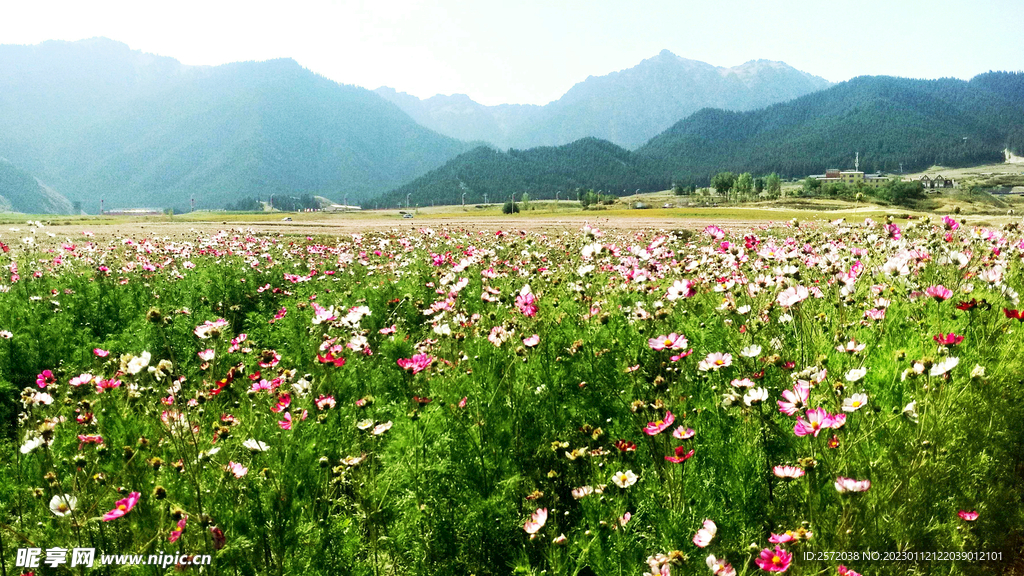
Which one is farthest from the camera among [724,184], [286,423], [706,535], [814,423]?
[724,184]

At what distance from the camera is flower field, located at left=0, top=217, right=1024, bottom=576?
2.24 m

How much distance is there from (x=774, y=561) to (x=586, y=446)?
1.32 m

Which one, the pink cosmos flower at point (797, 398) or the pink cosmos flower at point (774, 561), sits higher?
the pink cosmos flower at point (797, 398)

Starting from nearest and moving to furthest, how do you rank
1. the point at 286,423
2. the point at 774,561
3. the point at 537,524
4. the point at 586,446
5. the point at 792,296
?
1. the point at 774,561
2. the point at 537,524
3. the point at 286,423
4. the point at 792,296
5. the point at 586,446

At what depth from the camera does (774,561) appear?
5.95 feet

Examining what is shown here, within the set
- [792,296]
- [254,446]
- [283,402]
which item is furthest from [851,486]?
[283,402]

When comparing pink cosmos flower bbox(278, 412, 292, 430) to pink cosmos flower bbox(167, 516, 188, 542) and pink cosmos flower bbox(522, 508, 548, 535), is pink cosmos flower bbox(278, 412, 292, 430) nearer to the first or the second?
pink cosmos flower bbox(167, 516, 188, 542)

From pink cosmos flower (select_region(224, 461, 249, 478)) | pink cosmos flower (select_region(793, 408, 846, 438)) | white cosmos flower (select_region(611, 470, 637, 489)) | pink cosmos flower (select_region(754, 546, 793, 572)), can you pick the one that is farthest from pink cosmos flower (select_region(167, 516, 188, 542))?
pink cosmos flower (select_region(793, 408, 846, 438))

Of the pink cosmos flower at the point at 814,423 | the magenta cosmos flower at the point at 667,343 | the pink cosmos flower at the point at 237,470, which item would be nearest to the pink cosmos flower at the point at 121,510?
the pink cosmos flower at the point at 237,470

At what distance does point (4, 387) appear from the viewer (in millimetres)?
4223

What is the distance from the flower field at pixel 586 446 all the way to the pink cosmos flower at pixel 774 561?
0.08 ft

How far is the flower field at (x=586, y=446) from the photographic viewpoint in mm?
2242

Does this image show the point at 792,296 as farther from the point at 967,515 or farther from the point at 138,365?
the point at 138,365

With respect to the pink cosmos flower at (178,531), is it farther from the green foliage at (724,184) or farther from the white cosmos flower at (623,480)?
the green foliage at (724,184)
